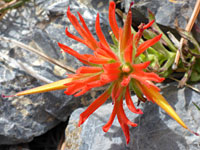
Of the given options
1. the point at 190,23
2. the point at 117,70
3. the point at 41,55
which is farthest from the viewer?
the point at 41,55

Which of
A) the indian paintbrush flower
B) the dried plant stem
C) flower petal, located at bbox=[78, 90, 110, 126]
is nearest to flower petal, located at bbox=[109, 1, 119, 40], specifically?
the indian paintbrush flower

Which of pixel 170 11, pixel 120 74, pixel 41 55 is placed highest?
pixel 41 55

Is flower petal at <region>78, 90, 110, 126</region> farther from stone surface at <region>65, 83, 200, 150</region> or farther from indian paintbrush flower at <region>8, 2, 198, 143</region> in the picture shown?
stone surface at <region>65, 83, 200, 150</region>

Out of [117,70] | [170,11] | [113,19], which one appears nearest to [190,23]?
[170,11]

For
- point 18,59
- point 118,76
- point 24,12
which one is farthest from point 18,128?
point 118,76

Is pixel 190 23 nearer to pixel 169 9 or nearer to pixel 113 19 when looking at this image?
pixel 169 9

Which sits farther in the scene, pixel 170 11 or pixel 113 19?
pixel 170 11

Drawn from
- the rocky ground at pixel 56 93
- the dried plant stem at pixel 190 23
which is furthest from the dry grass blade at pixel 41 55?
the dried plant stem at pixel 190 23

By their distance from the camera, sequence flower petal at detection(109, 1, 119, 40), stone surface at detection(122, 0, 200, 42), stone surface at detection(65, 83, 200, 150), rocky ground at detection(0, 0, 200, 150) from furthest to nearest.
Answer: stone surface at detection(122, 0, 200, 42) < rocky ground at detection(0, 0, 200, 150) < stone surface at detection(65, 83, 200, 150) < flower petal at detection(109, 1, 119, 40)
